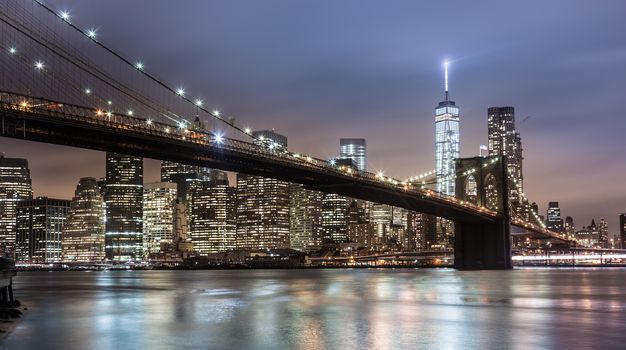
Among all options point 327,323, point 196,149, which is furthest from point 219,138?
point 327,323

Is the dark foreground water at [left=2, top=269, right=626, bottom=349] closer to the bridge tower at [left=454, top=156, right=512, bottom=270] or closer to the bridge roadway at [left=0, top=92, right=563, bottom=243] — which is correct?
the bridge roadway at [left=0, top=92, right=563, bottom=243]

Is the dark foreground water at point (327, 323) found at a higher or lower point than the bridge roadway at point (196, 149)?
lower

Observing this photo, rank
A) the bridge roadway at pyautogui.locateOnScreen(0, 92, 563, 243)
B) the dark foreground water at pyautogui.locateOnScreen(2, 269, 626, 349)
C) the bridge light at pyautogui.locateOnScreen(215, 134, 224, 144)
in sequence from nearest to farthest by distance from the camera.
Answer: the dark foreground water at pyautogui.locateOnScreen(2, 269, 626, 349) → the bridge roadway at pyautogui.locateOnScreen(0, 92, 563, 243) → the bridge light at pyautogui.locateOnScreen(215, 134, 224, 144)

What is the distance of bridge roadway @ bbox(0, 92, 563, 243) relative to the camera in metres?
45.7

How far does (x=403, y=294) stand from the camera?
130ft

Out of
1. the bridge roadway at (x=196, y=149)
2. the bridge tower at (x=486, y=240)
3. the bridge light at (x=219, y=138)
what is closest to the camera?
the bridge roadway at (x=196, y=149)

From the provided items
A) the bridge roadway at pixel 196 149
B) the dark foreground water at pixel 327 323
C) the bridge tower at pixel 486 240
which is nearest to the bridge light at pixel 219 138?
the bridge roadway at pixel 196 149

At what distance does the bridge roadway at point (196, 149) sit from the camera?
45688mm

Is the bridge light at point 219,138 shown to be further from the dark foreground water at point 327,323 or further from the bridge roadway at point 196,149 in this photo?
the dark foreground water at point 327,323

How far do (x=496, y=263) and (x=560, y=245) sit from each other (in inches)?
2906

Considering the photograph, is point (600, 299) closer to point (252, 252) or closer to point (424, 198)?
point (424, 198)

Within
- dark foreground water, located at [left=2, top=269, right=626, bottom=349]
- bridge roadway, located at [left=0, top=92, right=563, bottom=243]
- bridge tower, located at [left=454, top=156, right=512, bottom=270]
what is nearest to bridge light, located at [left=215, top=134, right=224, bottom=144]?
bridge roadway, located at [left=0, top=92, right=563, bottom=243]

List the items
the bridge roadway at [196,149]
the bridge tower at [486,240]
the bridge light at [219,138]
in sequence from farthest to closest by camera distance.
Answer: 1. the bridge tower at [486,240]
2. the bridge light at [219,138]
3. the bridge roadway at [196,149]

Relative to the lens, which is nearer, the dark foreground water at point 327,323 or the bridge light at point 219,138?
the dark foreground water at point 327,323
